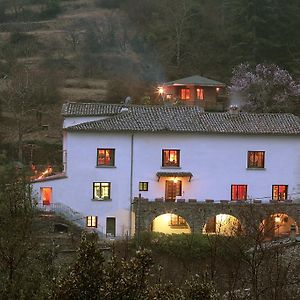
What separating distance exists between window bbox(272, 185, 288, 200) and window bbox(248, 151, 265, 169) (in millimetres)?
1450

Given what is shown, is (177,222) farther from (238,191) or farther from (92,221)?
(92,221)

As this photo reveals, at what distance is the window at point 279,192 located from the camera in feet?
109

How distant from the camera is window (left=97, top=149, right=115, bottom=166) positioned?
31.9 metres

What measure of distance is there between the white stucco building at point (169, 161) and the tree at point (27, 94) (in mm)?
11990

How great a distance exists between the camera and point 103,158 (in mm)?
31922

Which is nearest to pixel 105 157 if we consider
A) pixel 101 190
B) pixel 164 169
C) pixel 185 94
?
pixel 101 190

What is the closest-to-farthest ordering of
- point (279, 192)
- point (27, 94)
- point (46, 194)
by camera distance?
point (46, 194)
point (279, 192)
point (27, 94)

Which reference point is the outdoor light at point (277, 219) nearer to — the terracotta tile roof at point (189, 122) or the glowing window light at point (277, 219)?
the glowing window light at point (277, 219)

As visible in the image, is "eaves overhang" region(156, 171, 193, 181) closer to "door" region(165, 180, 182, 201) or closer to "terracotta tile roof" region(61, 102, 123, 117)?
"door" region(165, 180, 182, 201)

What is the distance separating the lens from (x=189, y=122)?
32.8m

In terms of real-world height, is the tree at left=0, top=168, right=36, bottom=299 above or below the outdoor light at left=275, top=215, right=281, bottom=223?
above

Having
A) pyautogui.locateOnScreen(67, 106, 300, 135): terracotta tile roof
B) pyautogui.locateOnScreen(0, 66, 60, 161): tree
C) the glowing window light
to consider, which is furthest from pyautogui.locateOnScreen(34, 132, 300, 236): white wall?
pyautogui.locateOnScreen(0, 66, 60, 161): tree

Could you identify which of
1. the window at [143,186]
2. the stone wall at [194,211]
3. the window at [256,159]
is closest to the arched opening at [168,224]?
the stone wall at [194,211]

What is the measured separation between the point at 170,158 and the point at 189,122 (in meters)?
2.27
